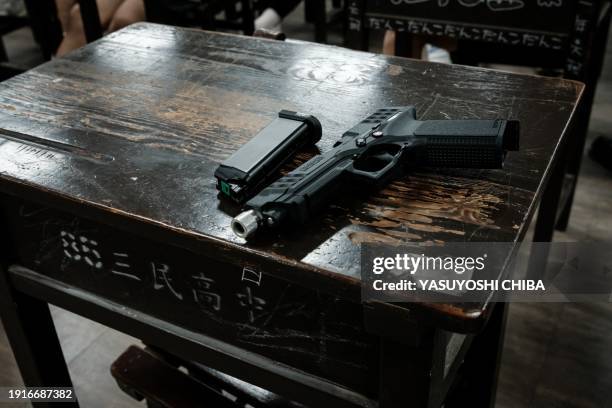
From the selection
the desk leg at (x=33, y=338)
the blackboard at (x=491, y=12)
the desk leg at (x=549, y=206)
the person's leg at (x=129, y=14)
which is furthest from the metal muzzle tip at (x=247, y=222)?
the person's leg at (x=129, y=14)

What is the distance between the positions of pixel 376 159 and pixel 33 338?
0.73 m

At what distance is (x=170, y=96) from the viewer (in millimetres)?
1145

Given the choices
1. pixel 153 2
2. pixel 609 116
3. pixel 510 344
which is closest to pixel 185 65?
pixel 510 344

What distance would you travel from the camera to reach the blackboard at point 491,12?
1.62 meters

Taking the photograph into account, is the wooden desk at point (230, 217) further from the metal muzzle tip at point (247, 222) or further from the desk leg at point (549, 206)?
the desk leg at point (549, 206)

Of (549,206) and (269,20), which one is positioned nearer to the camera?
(549,206)

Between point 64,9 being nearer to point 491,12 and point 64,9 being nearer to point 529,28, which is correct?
point 491,12

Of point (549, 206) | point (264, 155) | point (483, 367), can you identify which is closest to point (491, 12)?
point (549, 206)

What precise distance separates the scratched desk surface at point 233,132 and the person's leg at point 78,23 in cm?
155

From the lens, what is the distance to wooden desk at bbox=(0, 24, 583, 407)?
0.75 metres

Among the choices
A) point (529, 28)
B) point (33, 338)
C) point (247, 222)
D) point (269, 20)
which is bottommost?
point (269, 20)

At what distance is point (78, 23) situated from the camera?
2.89 m

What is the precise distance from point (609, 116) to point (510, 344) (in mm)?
1596

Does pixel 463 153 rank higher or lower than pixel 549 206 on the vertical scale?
higher
